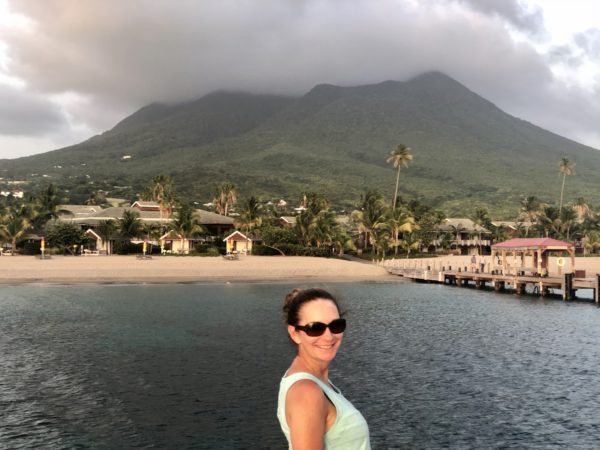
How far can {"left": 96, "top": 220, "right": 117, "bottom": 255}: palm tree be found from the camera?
83.4 m

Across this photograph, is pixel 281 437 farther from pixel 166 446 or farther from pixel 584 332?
pixel 584 332

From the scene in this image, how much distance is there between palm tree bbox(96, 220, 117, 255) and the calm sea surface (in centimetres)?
4480

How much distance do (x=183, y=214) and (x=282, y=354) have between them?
6186 cm

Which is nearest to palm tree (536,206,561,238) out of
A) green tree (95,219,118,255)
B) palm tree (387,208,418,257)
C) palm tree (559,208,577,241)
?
palm tree (559,208,577,241)

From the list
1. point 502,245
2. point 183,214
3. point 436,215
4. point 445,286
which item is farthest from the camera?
point 436,215

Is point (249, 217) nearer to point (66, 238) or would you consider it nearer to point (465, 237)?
point (66, 238)

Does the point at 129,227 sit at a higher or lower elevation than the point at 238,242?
higher

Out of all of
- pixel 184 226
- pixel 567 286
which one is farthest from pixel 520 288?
pixel 184 226

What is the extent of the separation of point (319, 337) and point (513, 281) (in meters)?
51.4

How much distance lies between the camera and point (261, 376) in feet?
65.8

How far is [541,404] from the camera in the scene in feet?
56.2

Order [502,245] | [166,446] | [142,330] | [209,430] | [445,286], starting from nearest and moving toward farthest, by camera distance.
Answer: [166,446] < [209,430] < [142,330] < [502,245] < [445,286]

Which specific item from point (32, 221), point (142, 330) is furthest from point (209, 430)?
point (32, 221)

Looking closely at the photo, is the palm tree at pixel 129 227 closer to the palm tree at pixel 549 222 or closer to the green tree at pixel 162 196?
the green tree at pixel 162 196
